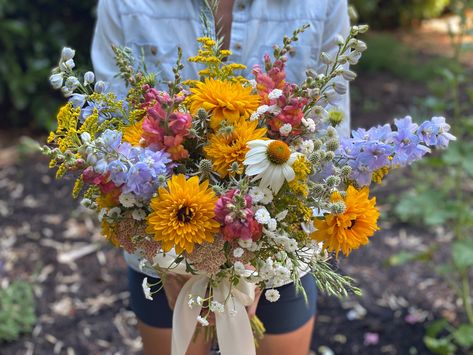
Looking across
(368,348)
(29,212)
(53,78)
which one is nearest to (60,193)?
(29,212)

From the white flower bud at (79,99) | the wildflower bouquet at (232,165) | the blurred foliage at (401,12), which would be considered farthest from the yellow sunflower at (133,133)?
the blurred foliage at (401,12)

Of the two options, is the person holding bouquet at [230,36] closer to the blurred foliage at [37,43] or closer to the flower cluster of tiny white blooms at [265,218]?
the flower cluster of tiny white blooms at [265,218]

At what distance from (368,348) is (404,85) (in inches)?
136

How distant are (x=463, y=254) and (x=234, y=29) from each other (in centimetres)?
142

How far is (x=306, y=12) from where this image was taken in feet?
5.42

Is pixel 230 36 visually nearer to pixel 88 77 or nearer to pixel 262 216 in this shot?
pixel 88 77

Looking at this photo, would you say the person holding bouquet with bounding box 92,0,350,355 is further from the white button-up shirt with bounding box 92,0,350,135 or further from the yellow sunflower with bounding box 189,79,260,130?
the yellow sunflower with bounding box 189,79,260,130

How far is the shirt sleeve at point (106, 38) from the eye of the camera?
1686 millimetres

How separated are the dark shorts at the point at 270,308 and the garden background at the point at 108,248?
66 cm

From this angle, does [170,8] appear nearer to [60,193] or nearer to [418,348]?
[418,348]

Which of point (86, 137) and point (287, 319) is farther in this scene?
point (287, 319)

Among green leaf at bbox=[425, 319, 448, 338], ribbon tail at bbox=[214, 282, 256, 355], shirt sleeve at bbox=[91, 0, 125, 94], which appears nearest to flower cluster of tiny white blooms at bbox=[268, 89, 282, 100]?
ribbon tail at bbox=[214, 282, 256, 355]

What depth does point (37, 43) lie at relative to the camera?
431 centimetres

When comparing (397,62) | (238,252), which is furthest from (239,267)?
(397,62)
